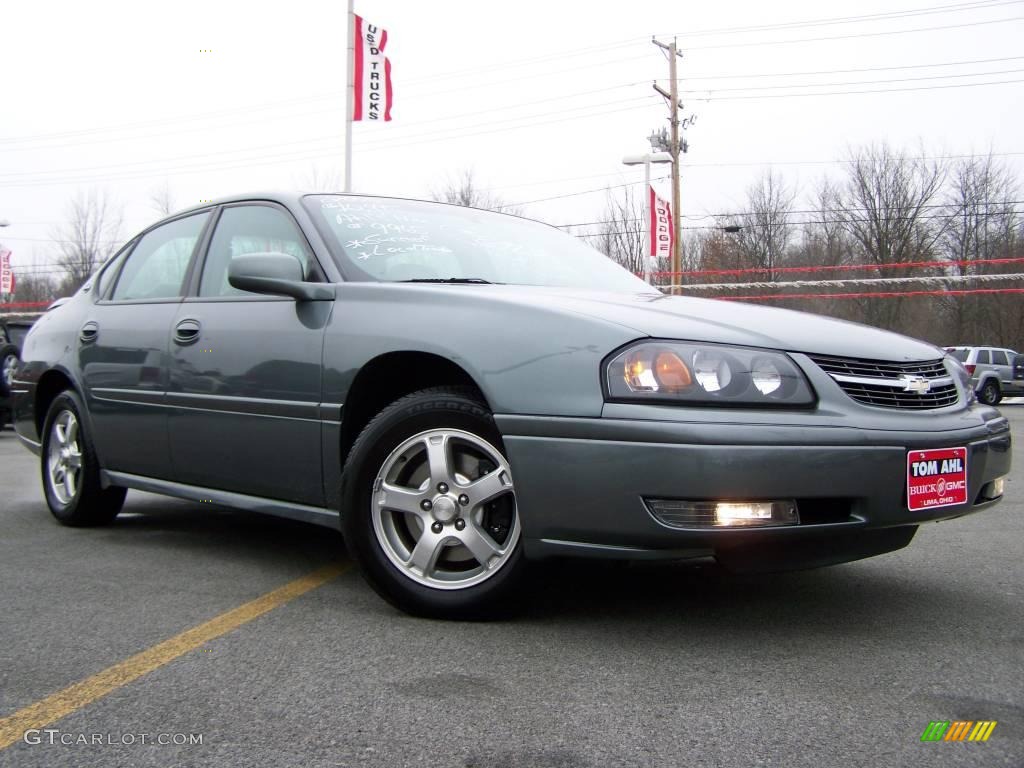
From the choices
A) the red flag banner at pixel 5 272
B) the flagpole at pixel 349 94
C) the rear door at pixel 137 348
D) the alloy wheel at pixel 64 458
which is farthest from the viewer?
the red flag banner at pixel 5 272

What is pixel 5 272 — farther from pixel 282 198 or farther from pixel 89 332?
pixel 282 198

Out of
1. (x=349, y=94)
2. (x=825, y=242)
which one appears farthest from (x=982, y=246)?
(x=349, y=94)

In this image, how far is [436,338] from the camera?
122 inches

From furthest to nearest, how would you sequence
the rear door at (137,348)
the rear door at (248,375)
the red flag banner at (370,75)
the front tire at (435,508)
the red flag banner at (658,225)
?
the red flag banner at (658,225) → the red flag banner at (370,75) → the rear door at (137,348) → the rear door at (248,375) → the front tire at (435,508)

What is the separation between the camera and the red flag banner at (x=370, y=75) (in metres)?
15.9

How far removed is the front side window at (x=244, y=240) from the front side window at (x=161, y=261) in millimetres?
177

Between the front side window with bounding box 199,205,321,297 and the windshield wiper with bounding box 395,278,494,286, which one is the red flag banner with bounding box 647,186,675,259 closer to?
the front side window with bounding box 199,205,321,297

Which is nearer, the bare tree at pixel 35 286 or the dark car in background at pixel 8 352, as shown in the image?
the dark car in background at pixel 8 352

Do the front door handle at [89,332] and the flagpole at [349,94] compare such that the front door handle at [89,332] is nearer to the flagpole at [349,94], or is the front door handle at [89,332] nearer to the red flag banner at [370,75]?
the red flag banner at [370,75]

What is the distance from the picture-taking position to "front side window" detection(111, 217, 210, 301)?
14.5 feet

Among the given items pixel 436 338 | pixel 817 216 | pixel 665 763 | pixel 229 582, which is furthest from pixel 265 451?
pixel 817 216

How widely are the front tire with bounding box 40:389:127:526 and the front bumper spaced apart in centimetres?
268

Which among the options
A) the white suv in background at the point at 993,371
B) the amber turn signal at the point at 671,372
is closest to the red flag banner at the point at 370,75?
the amber turn signal at the point at 671,372

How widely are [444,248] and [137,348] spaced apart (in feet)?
4.75
